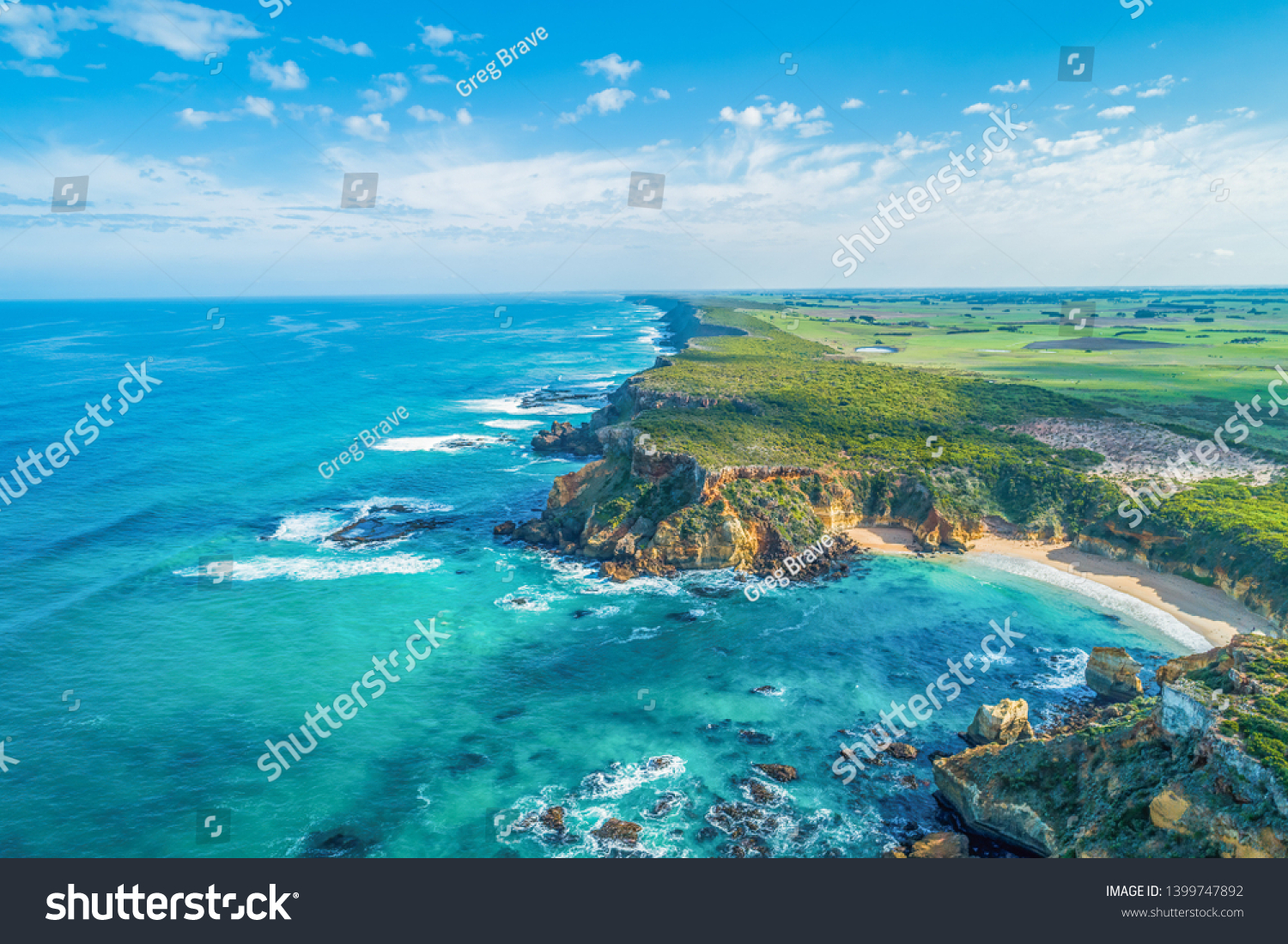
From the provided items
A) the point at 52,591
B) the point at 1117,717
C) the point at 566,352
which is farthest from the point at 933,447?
the point at 566,352

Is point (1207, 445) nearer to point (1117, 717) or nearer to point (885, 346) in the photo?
point (1117, 717)

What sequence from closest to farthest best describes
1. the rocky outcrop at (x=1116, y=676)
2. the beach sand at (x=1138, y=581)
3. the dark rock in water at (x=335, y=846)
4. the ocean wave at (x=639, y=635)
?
the dark rock in water at (x=335, y=846) → the rocky outcrop at (x=1116, y=676) → the beach sand at (x=1138, y=581) → the ocean wave at (x=639, y=635)

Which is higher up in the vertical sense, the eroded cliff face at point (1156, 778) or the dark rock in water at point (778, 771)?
the eroded cliff face at point (1156, 778)

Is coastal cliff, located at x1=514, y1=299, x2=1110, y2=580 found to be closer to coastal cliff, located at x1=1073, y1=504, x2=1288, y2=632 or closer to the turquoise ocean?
the turquoise ocean

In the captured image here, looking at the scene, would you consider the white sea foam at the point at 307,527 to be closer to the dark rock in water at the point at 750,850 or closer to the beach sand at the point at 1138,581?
the dark rock in water at the point at 750,850

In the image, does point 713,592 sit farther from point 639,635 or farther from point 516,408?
point 516,408

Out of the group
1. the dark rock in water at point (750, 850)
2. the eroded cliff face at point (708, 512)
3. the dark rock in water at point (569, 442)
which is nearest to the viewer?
the dark rock in water at point (750, 850)

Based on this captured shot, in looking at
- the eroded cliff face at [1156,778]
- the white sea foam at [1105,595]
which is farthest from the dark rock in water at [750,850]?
the white sea foam at [1105,595]
